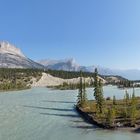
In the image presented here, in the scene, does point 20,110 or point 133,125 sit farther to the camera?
point 20,110

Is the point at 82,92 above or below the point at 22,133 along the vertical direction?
above

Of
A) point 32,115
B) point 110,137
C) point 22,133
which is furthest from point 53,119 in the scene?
point 110,137

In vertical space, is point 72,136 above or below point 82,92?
below

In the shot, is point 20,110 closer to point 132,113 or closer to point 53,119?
point 53,119

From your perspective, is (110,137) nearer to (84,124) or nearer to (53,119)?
(84,124)

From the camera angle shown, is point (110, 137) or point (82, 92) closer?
point (110, 137)

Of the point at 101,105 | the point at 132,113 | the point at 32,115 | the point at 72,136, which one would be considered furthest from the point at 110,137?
the point at 32,115

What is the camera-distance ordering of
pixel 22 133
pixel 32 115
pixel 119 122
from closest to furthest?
pixel 22 133
pixel 119 122
pixel 32 115

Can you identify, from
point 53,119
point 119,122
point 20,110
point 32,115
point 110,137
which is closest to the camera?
point 110,137

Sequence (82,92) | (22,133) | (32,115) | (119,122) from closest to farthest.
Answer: (22,133)
(119,122)
(32,115)
(82,92)

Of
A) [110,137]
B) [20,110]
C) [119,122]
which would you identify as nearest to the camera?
[110,137]
